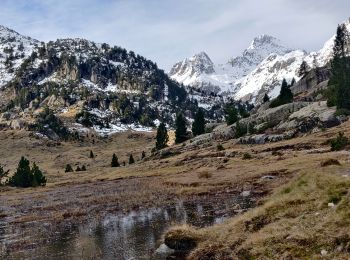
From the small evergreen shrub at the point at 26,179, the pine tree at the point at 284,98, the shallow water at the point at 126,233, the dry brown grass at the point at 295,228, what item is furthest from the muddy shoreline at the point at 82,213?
the pine tree at the point at 284,98

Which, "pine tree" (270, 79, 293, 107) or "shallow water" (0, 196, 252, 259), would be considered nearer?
"shallow water" (0, 196, 252, 259)

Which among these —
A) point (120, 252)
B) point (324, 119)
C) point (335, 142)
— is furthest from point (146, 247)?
point (324, 119)

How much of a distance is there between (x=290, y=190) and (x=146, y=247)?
9795mm

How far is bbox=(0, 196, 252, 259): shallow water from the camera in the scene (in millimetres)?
28241

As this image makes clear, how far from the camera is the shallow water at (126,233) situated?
92.7ft

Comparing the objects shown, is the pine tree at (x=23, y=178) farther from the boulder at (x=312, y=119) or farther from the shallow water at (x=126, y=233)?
the shallow water at (x=126, y=233)

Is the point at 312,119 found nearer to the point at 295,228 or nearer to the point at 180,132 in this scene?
the point at 180,132

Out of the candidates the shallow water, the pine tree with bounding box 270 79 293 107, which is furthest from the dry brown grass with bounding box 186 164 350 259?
the pine tree with bounding box 270 79 293 107

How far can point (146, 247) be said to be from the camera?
27906mm

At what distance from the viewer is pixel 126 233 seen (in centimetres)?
3428

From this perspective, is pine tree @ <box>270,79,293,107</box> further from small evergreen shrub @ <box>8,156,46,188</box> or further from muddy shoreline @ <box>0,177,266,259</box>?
muddy shoreline @ <box>0,177,266,259</box>

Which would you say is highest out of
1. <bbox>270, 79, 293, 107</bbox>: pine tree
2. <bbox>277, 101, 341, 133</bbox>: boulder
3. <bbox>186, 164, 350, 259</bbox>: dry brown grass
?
<bbox>270, 79, 293, 107</bbox>: pine tree

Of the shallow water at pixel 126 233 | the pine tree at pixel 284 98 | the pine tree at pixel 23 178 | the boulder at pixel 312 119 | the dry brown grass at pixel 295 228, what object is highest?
the pine tree at pixel 284 98

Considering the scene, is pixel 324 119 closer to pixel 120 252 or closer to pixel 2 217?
pixel 2 217
